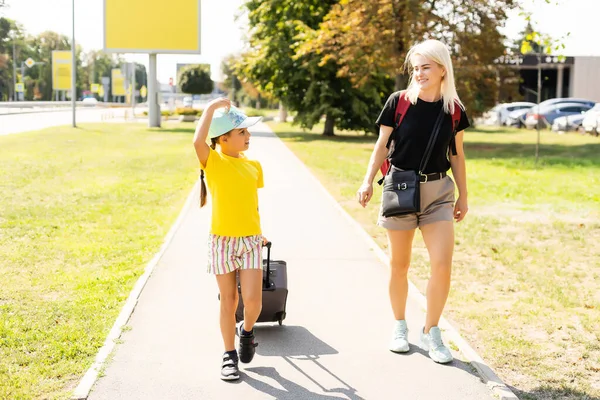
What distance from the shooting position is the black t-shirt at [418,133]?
469 cm

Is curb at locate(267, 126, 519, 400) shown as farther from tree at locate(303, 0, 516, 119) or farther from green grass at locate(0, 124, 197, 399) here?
tree at locate(303, 0, 516, 119)

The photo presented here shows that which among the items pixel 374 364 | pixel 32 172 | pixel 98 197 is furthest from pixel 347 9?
pixel 374 364

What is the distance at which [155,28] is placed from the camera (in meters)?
43.6

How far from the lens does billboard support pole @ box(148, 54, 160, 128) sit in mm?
43844

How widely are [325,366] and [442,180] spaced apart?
1279 millimetres

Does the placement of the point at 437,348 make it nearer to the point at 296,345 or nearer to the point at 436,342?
the point at 436,342

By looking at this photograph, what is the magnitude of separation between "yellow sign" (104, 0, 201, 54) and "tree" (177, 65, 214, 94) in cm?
4180

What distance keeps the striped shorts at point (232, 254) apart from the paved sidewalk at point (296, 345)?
0.64 metres

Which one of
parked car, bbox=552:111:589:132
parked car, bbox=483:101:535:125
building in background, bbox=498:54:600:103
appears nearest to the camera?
parked car, bbox=552:111:589:132

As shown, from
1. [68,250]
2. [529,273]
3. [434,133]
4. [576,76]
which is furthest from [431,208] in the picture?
[576,76]

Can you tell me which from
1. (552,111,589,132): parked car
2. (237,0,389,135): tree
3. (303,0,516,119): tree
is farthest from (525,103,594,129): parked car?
(303,0,516,119): tree

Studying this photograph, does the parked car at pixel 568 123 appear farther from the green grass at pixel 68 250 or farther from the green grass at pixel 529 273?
the green grass at pixel 68 250

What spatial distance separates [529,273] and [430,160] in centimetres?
348

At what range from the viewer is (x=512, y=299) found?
6.78 m
